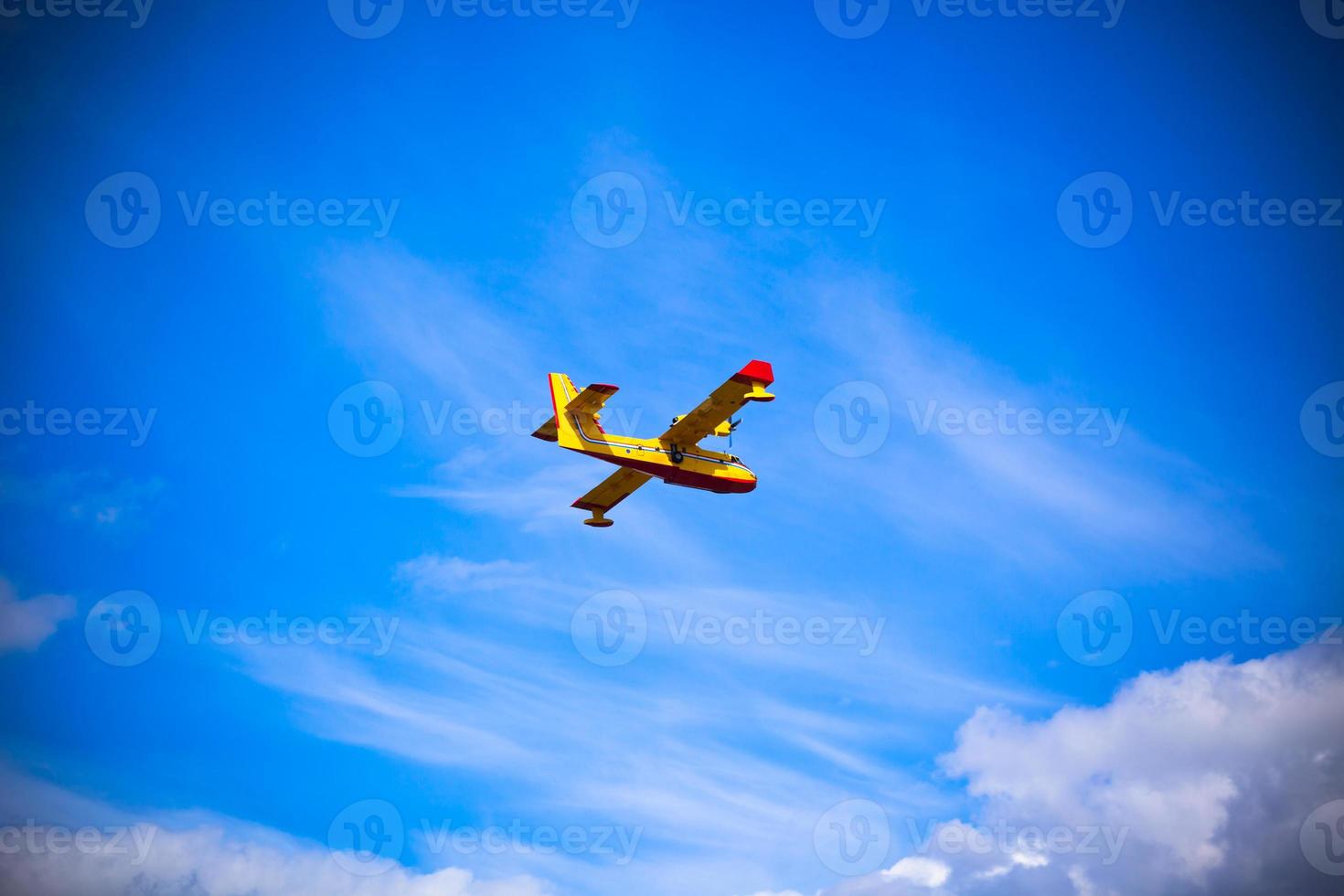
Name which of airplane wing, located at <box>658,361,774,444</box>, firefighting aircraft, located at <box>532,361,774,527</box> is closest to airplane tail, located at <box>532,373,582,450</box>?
firefighting aircraft, located at <box>532,361,774,527</box>

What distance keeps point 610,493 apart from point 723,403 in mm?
11321

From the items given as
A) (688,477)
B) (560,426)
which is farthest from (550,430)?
(688,477)

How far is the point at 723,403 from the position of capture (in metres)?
65.2

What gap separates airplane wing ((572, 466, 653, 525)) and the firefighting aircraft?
1135 mm

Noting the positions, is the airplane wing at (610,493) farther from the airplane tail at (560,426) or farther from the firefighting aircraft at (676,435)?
the airplane tail at (560,426)

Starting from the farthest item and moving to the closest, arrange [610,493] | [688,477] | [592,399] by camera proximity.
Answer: [610,493]
[688,477]
[592,399]

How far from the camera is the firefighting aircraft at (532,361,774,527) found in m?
64.4

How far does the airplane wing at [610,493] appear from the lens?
72.3 meters

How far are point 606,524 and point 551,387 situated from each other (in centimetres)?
1090

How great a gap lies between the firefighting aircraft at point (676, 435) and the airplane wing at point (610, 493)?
113 cm

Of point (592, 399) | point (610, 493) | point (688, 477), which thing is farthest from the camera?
point (610, 493)

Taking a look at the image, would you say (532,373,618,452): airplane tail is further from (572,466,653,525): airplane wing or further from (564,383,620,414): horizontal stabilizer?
(572,466,653,525): airplane wing

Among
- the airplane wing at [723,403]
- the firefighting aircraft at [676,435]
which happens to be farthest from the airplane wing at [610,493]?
the airplane wing at [723,403]

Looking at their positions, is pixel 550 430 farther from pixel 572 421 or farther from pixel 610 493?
pixel 610 493
